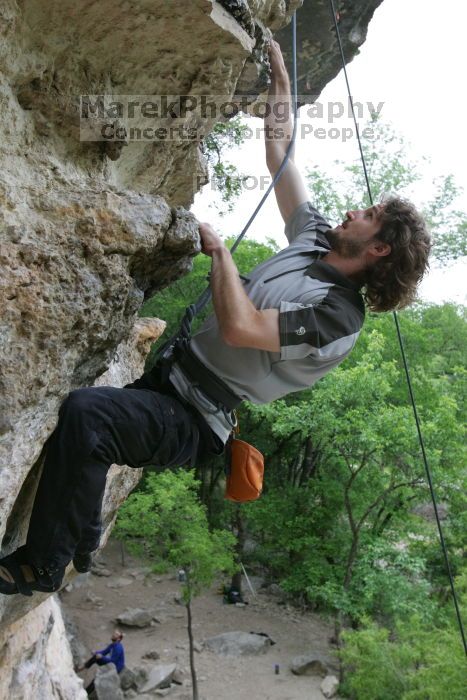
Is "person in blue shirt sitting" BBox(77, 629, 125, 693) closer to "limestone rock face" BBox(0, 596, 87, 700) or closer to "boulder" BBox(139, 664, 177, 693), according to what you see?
"boulder" BBox(139, 664, 177, 693)

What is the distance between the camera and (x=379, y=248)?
308 centimetres

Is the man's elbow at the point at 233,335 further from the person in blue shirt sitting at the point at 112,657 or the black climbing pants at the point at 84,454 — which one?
the person in blue shirt sitting at the point at 112,657

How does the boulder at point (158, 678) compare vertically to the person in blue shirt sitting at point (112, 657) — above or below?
below

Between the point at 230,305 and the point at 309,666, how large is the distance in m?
14.1

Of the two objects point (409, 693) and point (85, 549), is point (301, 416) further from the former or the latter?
point (85, 549)

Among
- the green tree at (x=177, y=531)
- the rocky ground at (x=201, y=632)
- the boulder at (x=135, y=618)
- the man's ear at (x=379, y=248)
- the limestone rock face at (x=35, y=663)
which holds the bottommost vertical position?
the rocky ground at (x=201, y=632)

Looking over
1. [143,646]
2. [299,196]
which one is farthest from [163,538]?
[299,196]

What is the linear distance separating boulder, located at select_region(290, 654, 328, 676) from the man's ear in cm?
1376

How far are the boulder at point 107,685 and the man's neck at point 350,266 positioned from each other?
11.0 m

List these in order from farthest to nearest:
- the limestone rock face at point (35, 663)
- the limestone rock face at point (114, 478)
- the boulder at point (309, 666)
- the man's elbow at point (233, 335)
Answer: the boulder at point (309, 666)
the limestone rock face at point (35, 663)
the limestone rock face at point (114, 478)
the man's elbow at point (233, 335)

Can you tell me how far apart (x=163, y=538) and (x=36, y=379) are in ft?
39.3

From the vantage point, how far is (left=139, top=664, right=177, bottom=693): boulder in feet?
42.7

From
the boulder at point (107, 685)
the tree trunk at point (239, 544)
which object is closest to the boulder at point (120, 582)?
the tree trunk at point (239, 544)

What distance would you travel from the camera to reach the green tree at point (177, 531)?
13.1 meters
